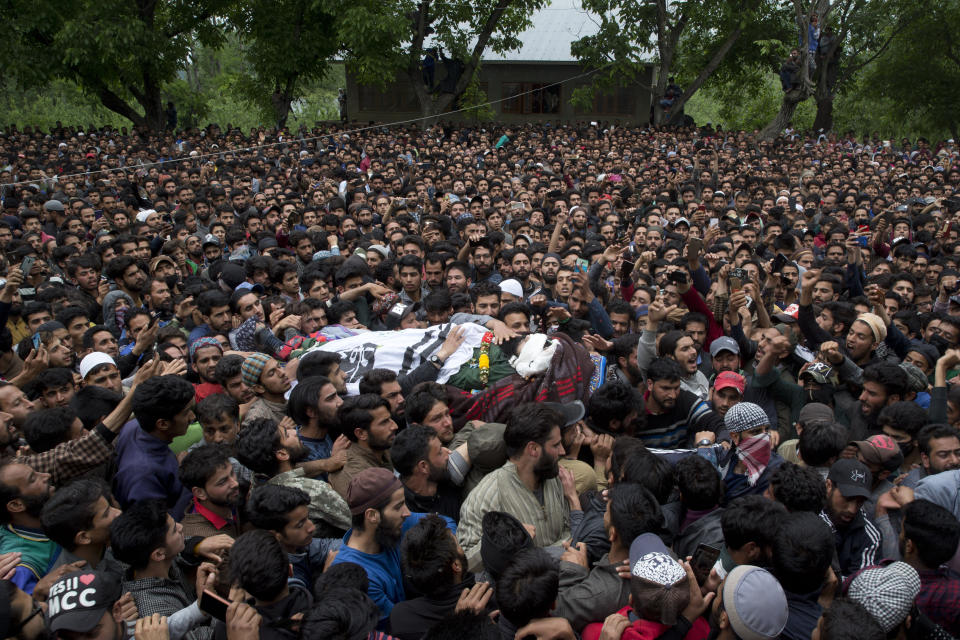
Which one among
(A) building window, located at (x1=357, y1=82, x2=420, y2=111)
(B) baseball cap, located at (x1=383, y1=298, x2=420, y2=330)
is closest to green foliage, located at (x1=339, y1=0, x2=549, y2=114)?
(A) building window, located at (x1=357, y1=82, x2=420, y2=111)

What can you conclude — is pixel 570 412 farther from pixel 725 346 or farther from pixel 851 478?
pixel 725 346

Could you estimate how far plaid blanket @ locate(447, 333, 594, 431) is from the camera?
3686mm

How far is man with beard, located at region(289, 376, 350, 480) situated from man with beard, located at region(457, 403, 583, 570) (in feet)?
2.57

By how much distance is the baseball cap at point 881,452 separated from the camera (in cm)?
313

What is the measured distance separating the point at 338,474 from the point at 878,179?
1384cm

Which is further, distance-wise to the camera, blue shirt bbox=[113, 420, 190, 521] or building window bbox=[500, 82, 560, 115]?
building window bbox=[500, 82, 560, 115]

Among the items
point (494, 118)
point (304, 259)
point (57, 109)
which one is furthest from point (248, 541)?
point (57, 109)

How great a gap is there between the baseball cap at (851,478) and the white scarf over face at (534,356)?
1472mm

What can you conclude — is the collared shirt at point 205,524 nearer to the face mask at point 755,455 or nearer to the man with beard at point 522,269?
the face mask at point 755,455

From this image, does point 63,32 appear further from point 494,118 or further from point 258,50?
point 494,118

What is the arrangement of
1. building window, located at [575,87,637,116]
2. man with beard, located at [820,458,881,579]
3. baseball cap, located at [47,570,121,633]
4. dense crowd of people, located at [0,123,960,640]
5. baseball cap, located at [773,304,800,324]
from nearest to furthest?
1. baseball cap, located at [47,570,121,633]
2. dense crowd of people, located at [0,123,960,640]
3. man with beard, located at [820,458,881,579]
4. baseball cap, located at [773,304,800,324]
5. building window, located at [575,87,637,116]

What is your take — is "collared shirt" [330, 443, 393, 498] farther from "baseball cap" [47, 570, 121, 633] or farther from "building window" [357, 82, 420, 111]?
"building window" [357, 82, 420, 111]

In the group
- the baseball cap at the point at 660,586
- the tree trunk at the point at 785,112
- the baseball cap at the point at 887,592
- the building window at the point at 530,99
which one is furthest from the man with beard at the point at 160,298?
the building window at the point at 530,99

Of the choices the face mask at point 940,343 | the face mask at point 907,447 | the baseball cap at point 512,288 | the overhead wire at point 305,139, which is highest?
the overhead wire at point 305,139
